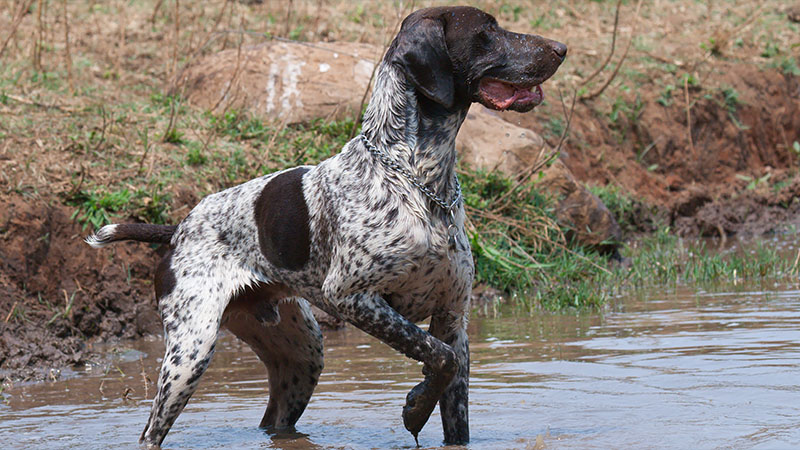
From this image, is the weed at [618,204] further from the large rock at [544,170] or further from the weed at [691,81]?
the weed at [691,81]

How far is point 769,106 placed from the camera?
48.9ft

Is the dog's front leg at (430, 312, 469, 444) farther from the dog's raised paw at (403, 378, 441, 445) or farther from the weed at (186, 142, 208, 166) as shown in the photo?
the weed at (186, 142, 208, 166)

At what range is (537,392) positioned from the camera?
5.54 meters

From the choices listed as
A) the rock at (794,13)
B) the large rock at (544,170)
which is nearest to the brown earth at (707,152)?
the large rock at (544,170)

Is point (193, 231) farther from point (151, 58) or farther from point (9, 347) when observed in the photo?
point (151, 58)

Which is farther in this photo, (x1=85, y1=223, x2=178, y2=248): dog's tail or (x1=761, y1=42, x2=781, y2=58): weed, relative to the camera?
(x1=761, y1=42, x2=781, y2=58): weed

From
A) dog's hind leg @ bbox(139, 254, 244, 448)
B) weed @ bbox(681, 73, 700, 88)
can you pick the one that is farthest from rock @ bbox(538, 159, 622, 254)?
dog's hind leg @ bbox(139, 254, 244, 448)

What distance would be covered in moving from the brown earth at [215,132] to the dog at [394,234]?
2444 mm

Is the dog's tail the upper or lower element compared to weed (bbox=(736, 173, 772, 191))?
lower

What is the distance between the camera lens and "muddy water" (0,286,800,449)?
14.9 ft

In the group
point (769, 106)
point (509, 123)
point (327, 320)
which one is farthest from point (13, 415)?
point (769, 106)

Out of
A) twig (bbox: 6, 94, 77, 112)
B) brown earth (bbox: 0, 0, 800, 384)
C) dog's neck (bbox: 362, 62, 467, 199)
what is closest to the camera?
dog's neck (bbox: 362, 62, 467, 199)

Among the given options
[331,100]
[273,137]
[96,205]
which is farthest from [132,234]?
[331,100]

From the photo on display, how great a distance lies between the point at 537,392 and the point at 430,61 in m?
2.08
